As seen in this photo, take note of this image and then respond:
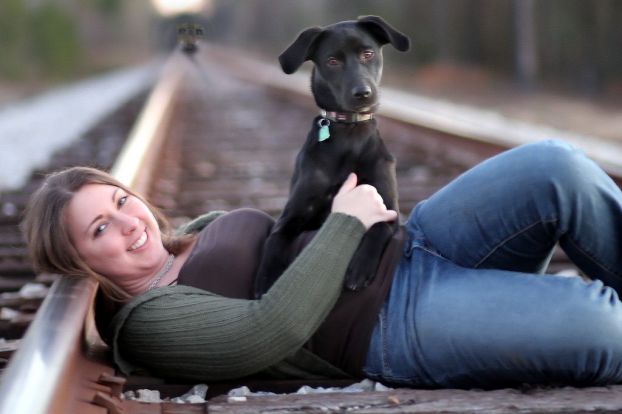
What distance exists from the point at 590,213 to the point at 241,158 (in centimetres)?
509

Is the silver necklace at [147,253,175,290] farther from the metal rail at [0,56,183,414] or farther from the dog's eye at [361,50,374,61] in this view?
the dog's eye at [361,50,374,61]

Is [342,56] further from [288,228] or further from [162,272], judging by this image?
[162,272]

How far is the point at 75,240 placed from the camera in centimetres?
241

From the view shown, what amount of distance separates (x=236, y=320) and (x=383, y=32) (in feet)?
3.10

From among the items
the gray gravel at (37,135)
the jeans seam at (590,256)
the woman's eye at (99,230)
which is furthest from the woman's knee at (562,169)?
the gray gravel at (37,135)

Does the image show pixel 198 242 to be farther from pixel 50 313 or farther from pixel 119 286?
pixel 50 313

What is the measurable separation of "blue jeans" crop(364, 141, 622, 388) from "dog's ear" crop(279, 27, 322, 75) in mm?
555

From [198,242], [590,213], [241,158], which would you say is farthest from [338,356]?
[241,158]

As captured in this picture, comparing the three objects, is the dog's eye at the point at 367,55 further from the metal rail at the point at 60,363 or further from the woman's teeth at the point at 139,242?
the metal rail at the point at 60,363

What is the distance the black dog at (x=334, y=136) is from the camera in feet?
8.16

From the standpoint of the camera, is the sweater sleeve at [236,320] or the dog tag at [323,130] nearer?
the sweater sleeve at [236,320]

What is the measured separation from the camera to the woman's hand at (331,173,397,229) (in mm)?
2375

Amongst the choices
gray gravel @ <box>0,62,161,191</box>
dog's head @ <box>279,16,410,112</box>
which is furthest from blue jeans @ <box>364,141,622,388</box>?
gray gravel @ <box>0,62,161,191</box>

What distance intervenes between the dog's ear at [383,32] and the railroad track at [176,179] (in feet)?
1.92
